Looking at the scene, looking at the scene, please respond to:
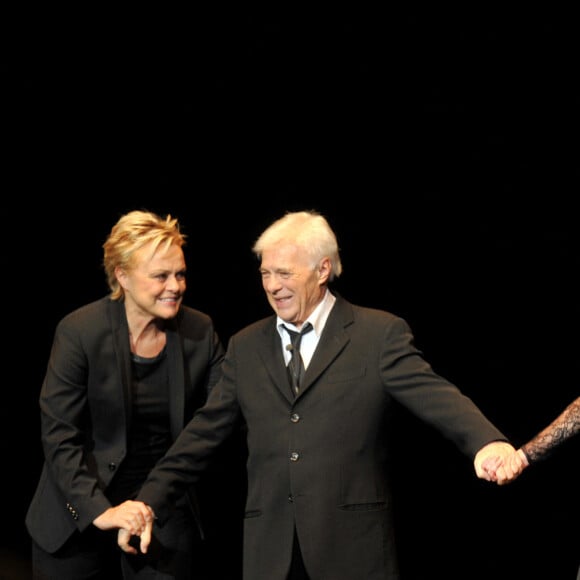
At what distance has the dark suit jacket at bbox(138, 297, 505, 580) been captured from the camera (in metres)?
3.30

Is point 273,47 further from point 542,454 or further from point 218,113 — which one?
point 542,454

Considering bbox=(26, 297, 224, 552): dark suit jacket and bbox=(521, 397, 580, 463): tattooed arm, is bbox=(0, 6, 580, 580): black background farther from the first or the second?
bbox=(521, 397, 580, 463): tattooed arm

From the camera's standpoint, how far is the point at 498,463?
10.5ft

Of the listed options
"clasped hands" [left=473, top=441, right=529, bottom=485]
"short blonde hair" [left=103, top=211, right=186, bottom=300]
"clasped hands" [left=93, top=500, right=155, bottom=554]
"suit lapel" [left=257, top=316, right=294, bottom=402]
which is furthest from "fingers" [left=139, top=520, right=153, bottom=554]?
"clasped hands" [left=473, top=441, right=529, bottom=485]

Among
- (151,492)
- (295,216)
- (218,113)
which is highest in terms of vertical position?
(218,113)

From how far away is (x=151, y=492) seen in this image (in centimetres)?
363

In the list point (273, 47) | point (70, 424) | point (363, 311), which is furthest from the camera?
point (273, 47)

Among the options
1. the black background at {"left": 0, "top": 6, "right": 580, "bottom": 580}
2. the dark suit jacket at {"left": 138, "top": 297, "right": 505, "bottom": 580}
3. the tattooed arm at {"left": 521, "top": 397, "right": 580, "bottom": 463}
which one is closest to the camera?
the tattooed arm at {"left": 521, "top": 397, "right": 580, "bottom": 463}

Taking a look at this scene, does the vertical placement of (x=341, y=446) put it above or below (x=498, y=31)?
below

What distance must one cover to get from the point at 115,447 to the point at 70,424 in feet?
0.54

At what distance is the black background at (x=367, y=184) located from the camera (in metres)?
4.48

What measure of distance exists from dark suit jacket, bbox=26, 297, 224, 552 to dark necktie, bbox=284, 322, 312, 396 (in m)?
0.48

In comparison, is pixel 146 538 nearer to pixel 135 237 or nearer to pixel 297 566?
pixel 297 566

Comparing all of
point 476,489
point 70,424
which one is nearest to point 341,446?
point 70,424
